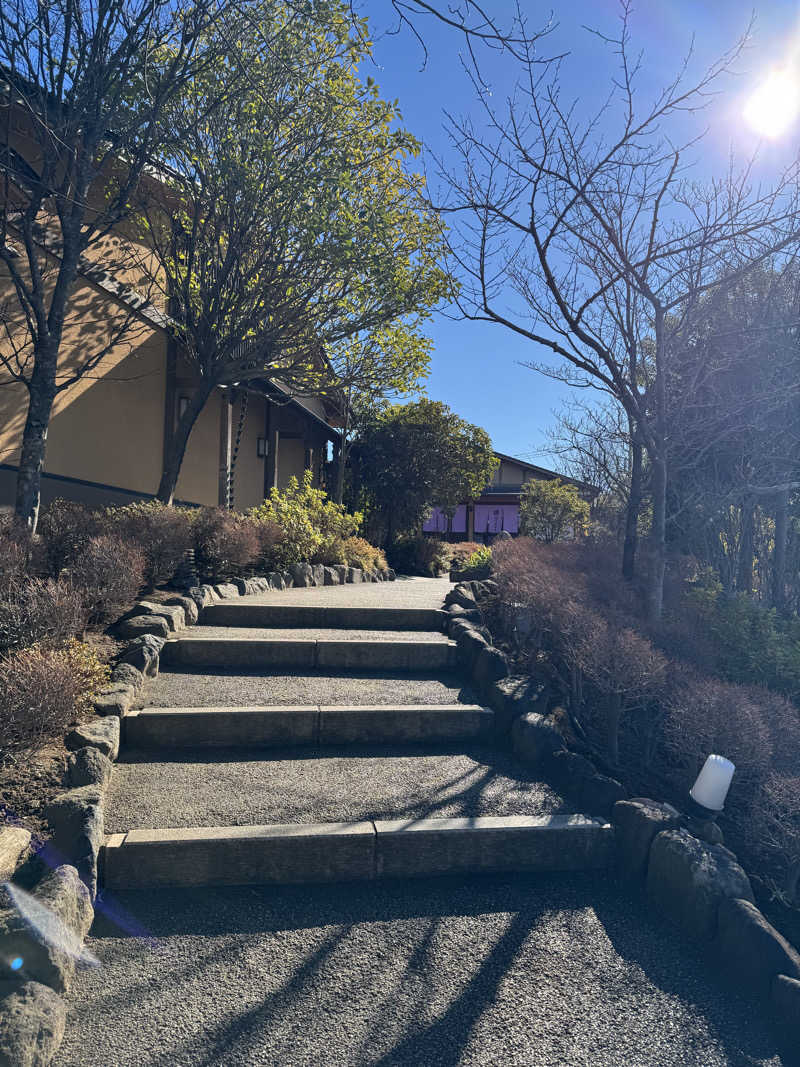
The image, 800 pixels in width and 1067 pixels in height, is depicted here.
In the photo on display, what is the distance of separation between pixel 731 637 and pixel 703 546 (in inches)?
134

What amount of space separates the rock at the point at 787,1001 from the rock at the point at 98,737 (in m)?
2.86

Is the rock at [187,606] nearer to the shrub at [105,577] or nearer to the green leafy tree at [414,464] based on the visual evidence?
the shrub at [105,577]

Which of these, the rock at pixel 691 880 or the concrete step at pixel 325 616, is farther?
the concrete step at pixel 325 616

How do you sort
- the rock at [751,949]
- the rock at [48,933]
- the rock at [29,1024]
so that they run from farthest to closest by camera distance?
the rock at [751,949]
the rock at [48,933]
the rock at [29,1024]

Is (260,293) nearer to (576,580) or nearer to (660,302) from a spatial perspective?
(660,302)

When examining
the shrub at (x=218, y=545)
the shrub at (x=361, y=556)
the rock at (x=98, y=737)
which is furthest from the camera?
the shrub at (x=361, y=556)

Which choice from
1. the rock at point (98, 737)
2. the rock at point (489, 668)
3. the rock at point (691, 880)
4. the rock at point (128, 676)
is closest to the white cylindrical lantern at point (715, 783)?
the rock at point (691, 880)

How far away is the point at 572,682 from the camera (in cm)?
458

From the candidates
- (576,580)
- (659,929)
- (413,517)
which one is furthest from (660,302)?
(413,517)

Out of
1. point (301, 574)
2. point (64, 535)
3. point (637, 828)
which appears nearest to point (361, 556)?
point (301, 574)

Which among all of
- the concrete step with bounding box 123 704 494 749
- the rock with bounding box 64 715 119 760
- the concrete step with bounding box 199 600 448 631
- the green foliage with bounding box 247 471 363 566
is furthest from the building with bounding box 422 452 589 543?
the rock with bounding box 64 715 119 760

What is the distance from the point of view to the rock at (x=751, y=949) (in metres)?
2.28

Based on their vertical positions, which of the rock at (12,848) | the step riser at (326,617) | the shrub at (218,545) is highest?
the shrub at (218,545)

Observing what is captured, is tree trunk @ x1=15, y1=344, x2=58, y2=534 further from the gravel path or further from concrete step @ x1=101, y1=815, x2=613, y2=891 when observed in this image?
concrete step @ x1=101, y1=815, x2=613, y2=891
